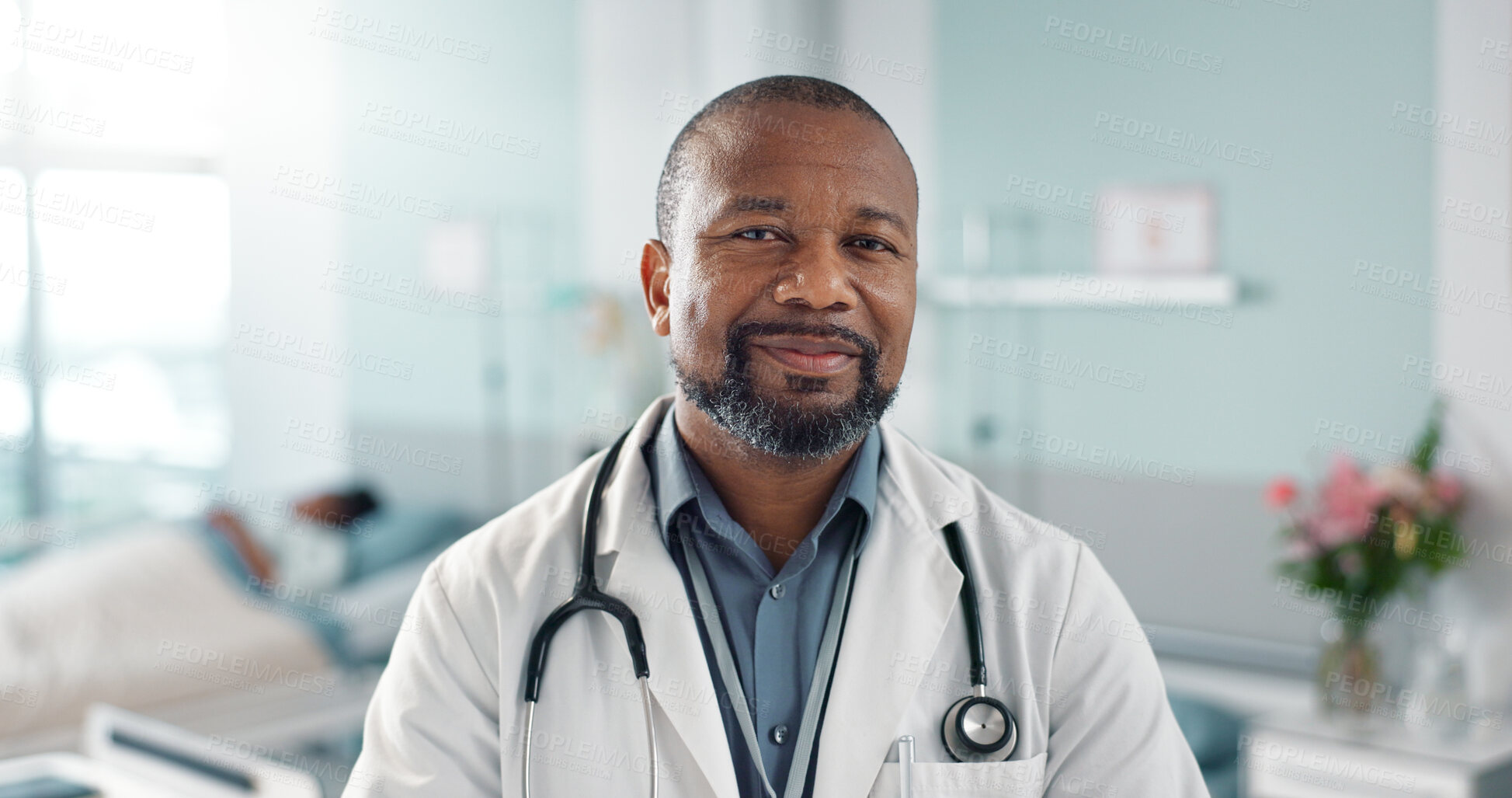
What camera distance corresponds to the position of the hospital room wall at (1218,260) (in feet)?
9.64

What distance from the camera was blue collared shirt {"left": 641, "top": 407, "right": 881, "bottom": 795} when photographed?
1172mm

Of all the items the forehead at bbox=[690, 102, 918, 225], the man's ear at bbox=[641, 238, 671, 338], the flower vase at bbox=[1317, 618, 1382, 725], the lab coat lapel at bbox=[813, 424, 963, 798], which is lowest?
the flower vase at bbox=[1317, 618, 1382, 725]

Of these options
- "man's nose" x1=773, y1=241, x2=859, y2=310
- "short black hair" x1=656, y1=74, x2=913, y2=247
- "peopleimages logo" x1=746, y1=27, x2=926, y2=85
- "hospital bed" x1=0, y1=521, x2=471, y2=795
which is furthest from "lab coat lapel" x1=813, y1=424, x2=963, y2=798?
"peopleimages logo" x1=746, y1=27, x2=926, y2=85

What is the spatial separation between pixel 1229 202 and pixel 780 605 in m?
2.45

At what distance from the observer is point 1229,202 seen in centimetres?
319

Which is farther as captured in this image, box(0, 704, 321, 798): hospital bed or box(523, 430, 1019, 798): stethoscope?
box(0, 704, 321, 798): hospital bed

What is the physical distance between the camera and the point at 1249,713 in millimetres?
3053

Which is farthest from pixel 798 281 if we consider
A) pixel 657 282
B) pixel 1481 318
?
pixel 1481 318

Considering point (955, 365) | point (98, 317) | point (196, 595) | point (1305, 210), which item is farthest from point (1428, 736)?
point (98, 317)

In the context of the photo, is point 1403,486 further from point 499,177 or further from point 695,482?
point 499,177

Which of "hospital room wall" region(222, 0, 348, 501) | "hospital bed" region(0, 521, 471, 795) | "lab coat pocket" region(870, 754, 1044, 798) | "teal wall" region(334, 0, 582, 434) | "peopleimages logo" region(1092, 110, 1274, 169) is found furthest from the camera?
"hospital room wall" region(222, 0, 348, 501)

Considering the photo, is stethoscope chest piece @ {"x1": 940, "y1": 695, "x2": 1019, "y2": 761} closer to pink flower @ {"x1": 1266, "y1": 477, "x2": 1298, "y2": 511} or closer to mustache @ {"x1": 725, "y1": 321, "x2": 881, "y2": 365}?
mustache @ {"x1": 725, "y1": 321, "x2": 881, "y2": 365}

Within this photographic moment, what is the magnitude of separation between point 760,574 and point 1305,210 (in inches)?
94.3

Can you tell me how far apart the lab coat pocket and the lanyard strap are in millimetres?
76
